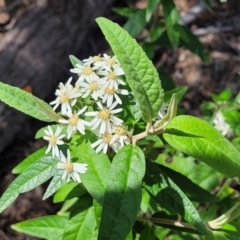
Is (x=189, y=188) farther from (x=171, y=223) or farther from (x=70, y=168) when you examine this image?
(x=70, y=168)

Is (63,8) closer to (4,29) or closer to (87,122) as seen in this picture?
(4,29)

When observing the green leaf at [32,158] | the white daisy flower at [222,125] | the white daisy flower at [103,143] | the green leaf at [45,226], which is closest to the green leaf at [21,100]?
the white daisy flower at [103,143]

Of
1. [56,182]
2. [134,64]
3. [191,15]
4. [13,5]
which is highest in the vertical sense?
[134,64]

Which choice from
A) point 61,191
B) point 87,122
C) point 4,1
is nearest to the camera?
point 87,122

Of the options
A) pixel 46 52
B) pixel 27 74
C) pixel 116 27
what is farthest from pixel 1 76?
pixel 116 27

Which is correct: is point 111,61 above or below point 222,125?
above

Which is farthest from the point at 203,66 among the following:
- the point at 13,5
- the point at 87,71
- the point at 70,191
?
the point at 87,71

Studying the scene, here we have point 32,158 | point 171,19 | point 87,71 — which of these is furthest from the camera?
point 171,19
